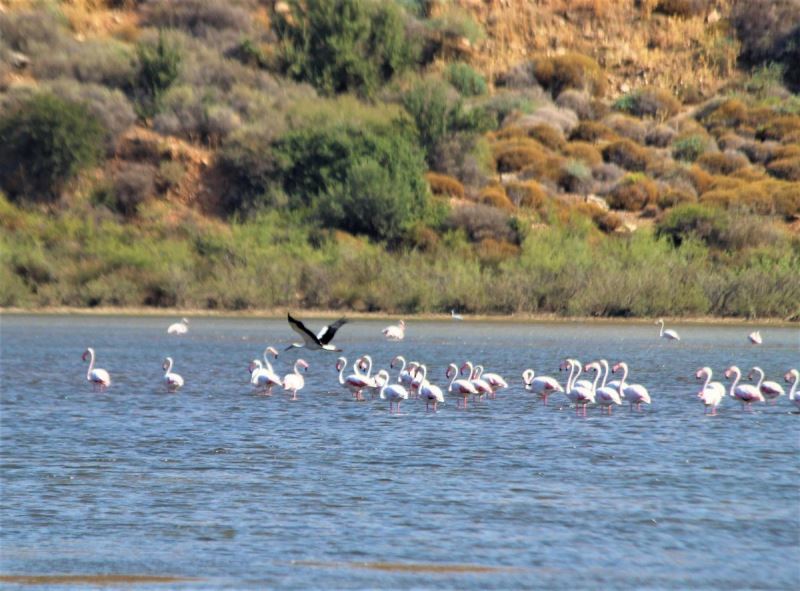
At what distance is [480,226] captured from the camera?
45.4 m

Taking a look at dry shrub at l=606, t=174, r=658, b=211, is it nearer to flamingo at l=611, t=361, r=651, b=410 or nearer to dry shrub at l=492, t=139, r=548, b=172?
dry shrub at l=492, t=139, r=548, b=172

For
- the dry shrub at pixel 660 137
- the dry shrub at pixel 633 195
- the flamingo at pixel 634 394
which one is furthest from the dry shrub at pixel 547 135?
the flamingo at pixel 634 394

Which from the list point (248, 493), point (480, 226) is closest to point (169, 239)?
point (480, 226)

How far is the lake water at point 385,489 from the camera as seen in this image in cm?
1035

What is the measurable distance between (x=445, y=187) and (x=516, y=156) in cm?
457

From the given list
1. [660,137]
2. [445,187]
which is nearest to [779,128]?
[660,137]

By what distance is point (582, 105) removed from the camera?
59.1 m

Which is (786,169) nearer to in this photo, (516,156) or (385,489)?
(516,156)

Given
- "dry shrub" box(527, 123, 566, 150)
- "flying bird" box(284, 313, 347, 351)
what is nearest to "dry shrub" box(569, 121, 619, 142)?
"dry shrub" box(527, 123, 566, 150)

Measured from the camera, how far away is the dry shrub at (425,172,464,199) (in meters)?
48.8

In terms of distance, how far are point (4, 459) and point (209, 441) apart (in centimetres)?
245

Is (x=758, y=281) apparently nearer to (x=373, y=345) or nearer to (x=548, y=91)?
(x=373, y=345)

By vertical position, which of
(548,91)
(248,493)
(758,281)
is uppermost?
(548,91)

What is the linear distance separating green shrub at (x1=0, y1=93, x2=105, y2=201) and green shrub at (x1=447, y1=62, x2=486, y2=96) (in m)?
16.1
